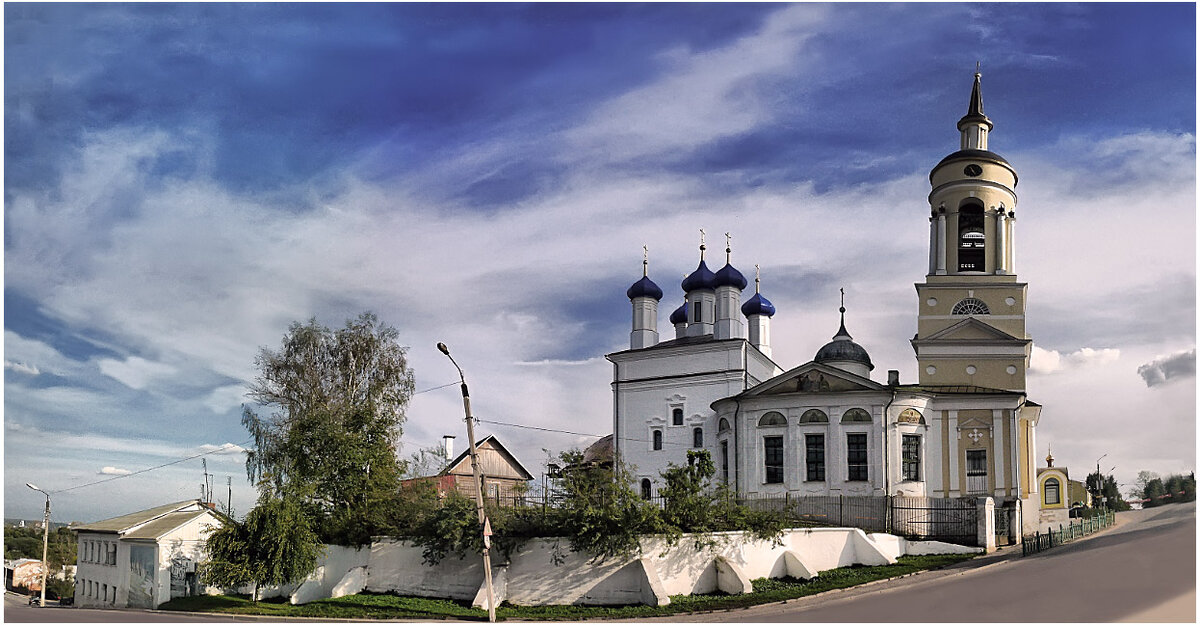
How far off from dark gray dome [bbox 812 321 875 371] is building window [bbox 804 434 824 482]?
28.9ft

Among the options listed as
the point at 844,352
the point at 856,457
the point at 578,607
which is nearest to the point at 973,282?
the point at 844,352

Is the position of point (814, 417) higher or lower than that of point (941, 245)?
lower

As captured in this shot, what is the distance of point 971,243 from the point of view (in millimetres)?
37031

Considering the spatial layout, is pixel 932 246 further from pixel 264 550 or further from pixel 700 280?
pixel 264 550

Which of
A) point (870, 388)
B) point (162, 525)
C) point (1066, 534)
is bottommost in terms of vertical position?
point (162, 525)

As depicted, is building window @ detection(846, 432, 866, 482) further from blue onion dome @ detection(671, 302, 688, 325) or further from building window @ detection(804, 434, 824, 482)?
blue onion dome @ detection(671, 302, 688, 325)

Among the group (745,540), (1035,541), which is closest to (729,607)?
(745,540)

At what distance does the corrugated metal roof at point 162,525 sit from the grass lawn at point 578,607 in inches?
258

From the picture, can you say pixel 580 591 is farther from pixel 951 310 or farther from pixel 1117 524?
pixel 951 310

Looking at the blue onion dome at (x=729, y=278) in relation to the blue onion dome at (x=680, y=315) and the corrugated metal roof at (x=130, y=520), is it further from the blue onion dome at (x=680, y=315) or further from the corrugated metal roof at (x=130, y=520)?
the corrugated metal roof at (x=130, y=520)

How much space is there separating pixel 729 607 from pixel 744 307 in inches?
898

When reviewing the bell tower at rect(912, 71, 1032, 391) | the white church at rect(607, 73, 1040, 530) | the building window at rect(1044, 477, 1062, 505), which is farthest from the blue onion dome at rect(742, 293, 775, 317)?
the building window at rect(1044, 477, 1062, 505)

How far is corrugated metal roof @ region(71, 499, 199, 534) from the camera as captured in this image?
33.7m

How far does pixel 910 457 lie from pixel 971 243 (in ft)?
32.2
